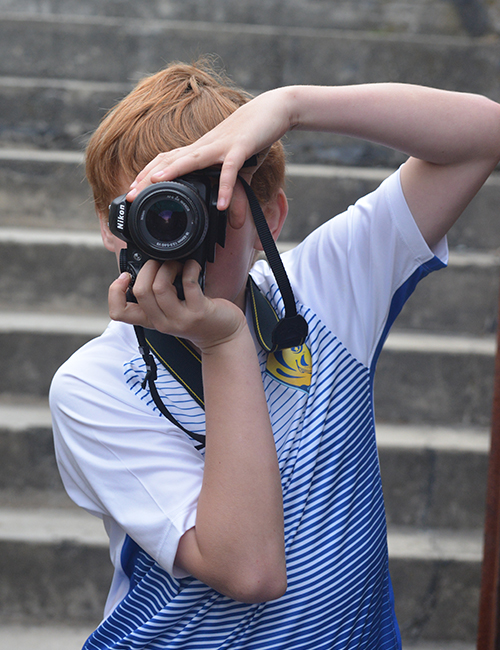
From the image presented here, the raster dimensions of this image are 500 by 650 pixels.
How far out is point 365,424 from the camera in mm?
885

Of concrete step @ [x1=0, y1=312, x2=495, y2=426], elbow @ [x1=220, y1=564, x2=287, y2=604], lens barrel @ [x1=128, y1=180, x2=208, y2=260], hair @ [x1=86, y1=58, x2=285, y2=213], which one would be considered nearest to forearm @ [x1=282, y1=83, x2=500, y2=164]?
hair @ [x1=86, y1=58, x2=285, y2=213]

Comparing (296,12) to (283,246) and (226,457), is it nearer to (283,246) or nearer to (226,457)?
(283,246)

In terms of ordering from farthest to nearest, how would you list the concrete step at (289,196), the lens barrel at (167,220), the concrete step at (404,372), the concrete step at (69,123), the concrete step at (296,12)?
the concrete step at (296,12)
the concrete step at (69,123)
the concrete step at (289,196)
the concrete step at (404,372)
the lens barrel at (167,220)

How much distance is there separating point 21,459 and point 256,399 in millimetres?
1165

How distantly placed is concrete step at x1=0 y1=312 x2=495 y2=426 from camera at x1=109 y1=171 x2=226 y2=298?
3.56 ft

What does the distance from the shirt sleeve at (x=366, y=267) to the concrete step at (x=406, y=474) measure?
79cm

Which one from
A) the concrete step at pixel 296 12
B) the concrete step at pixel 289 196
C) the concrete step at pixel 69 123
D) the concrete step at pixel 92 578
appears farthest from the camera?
the concrete step at pixel 296 12

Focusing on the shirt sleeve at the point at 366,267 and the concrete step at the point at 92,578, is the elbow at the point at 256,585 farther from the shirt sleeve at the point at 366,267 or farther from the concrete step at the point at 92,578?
the concrete step at the point at 92,578

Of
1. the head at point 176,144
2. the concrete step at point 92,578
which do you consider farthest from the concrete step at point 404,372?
the head at point 176,144

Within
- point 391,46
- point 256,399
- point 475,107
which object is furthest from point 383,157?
point 256,399

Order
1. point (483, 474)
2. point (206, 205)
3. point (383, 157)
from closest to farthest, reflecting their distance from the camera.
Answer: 1. point (206, 205)
2. point (483, 474)
3. point (383, 157)

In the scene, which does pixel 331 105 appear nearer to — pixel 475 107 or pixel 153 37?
pixel 475 107

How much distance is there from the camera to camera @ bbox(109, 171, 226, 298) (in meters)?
0.65

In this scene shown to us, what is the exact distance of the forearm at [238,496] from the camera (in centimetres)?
67
